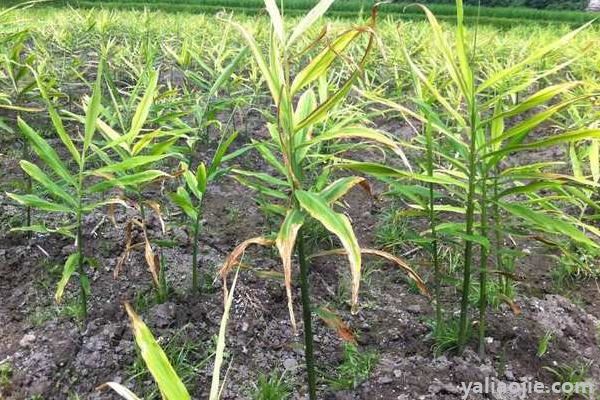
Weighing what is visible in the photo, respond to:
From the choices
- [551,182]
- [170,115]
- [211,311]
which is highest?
[170,115]

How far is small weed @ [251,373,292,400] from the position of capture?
3.80 ft

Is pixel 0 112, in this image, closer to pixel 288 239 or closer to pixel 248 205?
pixel 248 205

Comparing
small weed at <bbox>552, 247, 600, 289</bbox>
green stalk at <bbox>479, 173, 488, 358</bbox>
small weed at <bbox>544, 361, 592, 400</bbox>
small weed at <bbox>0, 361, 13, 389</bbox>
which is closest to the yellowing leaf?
green stalk at <bbox>479, 173, 488, 358</bbox>

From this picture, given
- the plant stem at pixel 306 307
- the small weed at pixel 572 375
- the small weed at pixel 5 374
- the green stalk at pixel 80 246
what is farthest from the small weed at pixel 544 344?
the small weed at pixel 5 374

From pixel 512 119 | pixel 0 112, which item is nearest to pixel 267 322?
pixel 0 112

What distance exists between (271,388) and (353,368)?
187mm

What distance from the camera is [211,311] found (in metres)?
1.37

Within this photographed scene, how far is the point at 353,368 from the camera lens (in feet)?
4.01

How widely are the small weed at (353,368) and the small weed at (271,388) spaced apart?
98 millimetres

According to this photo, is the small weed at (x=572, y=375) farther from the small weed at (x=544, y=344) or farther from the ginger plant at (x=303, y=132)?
the ginger plant at (x=303, y=132)

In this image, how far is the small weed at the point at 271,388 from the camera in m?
1.16

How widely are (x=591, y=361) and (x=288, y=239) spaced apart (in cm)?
85

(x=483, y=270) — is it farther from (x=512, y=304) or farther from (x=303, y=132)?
(x=303, y=132)

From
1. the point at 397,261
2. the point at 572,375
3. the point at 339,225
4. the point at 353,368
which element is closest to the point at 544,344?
the point at 572,375
